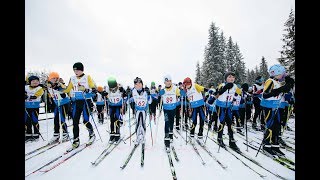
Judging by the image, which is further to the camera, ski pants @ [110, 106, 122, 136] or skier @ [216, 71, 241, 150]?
ski pants @ [110, 106, 122, 136]

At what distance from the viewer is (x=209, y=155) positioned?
19.5 ft

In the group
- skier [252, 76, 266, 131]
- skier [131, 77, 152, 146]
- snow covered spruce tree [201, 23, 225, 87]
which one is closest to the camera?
skier [131, 77, 152, 146]

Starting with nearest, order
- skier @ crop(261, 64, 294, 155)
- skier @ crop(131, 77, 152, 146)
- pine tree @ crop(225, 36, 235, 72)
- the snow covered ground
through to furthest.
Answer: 1. the snow covered ground
2. skier @ crop(261, 64, 294, 155)
3. skier @ crop(131, 77, 152, 146)
4. pine tree @ crop(225, 36, 235, 72)

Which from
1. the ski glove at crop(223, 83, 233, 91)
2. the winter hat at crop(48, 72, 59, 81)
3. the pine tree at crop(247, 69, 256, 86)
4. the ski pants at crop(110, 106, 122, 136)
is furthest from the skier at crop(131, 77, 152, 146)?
the pine tree at crop(247, 69, 256, 86)

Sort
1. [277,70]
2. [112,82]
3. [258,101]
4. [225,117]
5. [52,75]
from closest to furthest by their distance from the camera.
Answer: [277,70] < [225,117] < [52,75] < [112,82] < [258,101]

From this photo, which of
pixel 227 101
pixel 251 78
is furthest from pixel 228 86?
pixel 251 78

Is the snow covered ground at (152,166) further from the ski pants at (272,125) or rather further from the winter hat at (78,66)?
the winter hat at (78,66)

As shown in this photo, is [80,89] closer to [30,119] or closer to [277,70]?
[30,119]

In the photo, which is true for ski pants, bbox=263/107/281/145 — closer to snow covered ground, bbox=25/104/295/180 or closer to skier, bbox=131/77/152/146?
snow covered ground, bbox=25/104/295/180

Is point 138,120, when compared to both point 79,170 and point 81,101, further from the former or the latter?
point 79,170

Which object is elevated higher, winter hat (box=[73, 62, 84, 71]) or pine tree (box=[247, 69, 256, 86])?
pine tree (box=[247, 69, 256, 86])

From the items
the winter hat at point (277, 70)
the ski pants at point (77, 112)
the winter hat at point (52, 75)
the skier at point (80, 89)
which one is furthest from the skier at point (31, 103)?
the winter hat at point (277, 70)
